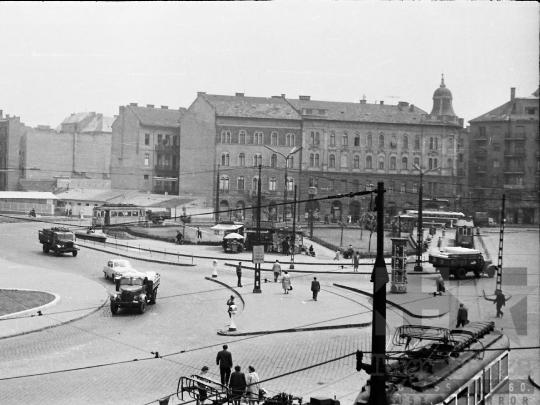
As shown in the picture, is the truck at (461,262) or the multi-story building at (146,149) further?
the multi-story building at (146,149)

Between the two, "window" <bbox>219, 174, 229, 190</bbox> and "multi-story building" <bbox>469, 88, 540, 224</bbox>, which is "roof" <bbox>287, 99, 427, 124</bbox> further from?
"window" <bbox>219, 174, 229, 190</bbox>

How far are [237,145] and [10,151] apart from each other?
64.7ft

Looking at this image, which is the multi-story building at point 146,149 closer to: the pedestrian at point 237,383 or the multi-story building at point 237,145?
the multi-story building at point 237,145

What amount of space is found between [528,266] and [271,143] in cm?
3031

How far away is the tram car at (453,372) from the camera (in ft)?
34.4

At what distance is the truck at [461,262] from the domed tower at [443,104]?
75.3 ft

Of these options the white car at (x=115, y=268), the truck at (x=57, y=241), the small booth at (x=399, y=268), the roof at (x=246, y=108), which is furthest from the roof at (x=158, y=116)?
the small booth at (x=399, y=268)

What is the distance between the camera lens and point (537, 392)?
15.4 m

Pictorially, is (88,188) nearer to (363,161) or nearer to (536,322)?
(363,161)

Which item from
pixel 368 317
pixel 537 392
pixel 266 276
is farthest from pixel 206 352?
pixel 266 276

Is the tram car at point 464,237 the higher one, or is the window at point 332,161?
the window at point 332,161

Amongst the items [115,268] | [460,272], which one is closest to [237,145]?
[115,268]

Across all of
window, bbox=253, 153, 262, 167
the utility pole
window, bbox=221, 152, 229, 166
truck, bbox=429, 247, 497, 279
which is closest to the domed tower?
window, bbox=253, 153, 262, 167

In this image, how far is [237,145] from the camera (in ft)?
206
